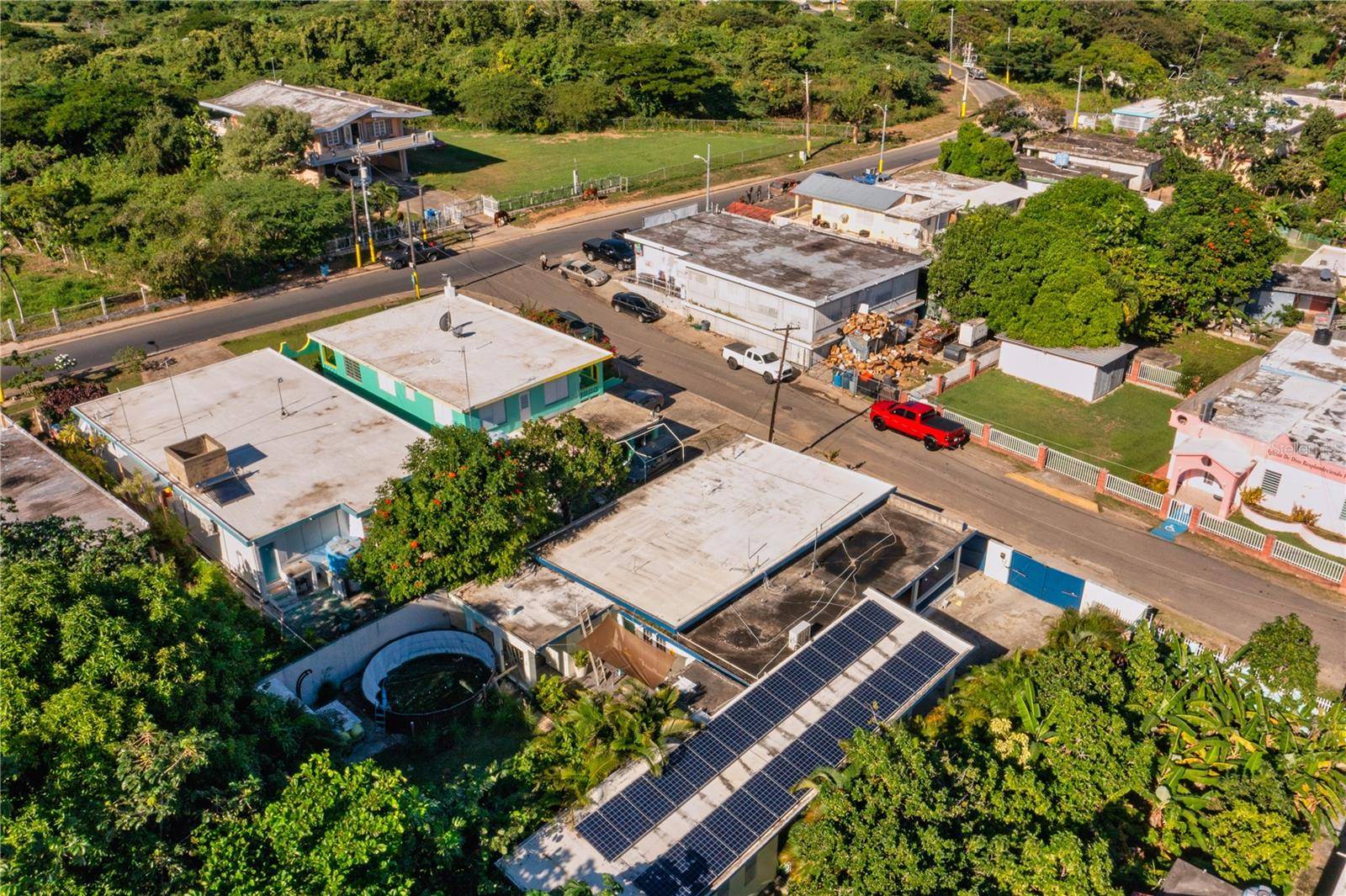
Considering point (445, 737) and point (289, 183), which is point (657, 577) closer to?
point (445, 737)

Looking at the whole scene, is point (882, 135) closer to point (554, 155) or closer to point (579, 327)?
point (554, 155)

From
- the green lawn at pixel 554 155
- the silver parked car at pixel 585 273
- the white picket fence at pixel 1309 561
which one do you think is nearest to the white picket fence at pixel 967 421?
the white picket fence at pixel 1309 561

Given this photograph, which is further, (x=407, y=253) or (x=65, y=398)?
(x=407, y=253)

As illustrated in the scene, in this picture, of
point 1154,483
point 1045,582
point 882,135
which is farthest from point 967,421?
point 882,135

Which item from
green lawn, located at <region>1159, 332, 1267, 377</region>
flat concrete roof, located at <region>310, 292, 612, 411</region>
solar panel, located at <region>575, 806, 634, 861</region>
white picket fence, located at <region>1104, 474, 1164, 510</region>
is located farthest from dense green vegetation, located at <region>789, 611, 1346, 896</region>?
green lawn, located at <region>1159, 332, 1267, 377</region>

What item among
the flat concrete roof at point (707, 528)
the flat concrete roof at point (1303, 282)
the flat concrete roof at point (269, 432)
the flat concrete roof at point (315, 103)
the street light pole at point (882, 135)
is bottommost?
the flat concrete roof at point (707, 528)

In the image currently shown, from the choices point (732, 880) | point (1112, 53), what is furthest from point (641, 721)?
point (1112, 53)

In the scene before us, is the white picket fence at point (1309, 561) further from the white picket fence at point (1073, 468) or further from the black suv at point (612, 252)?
the black suv at point (612, 252)
